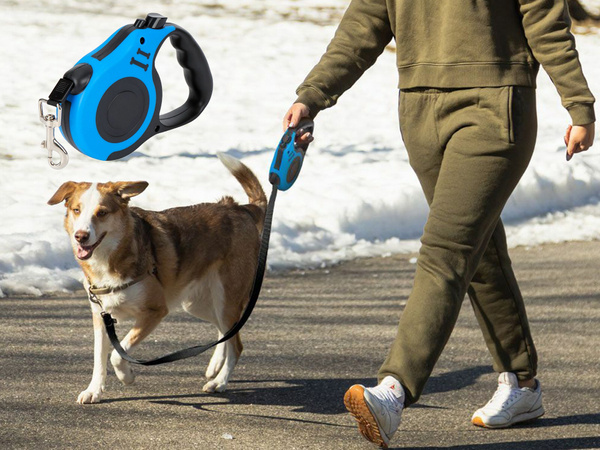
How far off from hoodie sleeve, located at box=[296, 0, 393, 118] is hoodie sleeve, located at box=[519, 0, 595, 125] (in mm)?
630

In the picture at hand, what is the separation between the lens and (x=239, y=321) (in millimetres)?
4086

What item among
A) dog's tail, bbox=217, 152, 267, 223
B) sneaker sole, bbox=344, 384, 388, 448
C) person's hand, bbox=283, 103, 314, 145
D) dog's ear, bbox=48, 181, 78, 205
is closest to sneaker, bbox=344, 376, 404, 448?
sneaker sole, bbox=344, 384, 388, 448

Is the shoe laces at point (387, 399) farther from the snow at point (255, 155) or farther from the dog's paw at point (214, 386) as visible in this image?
the snow at point (255, 155)

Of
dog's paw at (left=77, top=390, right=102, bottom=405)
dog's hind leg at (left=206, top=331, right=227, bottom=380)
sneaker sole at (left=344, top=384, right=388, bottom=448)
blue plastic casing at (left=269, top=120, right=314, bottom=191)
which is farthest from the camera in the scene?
dog's hind leg at (left=206, top=331, right=227, bottom=380)

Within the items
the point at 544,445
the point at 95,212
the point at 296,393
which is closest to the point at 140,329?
the point at 95,212

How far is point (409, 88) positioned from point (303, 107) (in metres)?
0.43

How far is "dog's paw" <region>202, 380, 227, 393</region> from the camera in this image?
183 inches

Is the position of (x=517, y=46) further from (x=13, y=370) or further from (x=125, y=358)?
(x=13, y=370)

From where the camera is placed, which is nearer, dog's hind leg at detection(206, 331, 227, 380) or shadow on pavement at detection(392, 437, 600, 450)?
shadow on pavement at detection(392, 437, 600, 450)

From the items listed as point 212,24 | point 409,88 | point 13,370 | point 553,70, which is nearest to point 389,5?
point 409,88

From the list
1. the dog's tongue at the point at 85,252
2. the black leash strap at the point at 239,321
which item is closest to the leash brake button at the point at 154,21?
the black leash strap at the point at 239,321

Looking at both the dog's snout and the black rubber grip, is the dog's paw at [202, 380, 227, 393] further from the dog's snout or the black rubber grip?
the black rubber grip

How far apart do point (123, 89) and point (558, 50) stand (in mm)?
1642

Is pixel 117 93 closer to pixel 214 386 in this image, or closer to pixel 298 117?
pixel 298 117
